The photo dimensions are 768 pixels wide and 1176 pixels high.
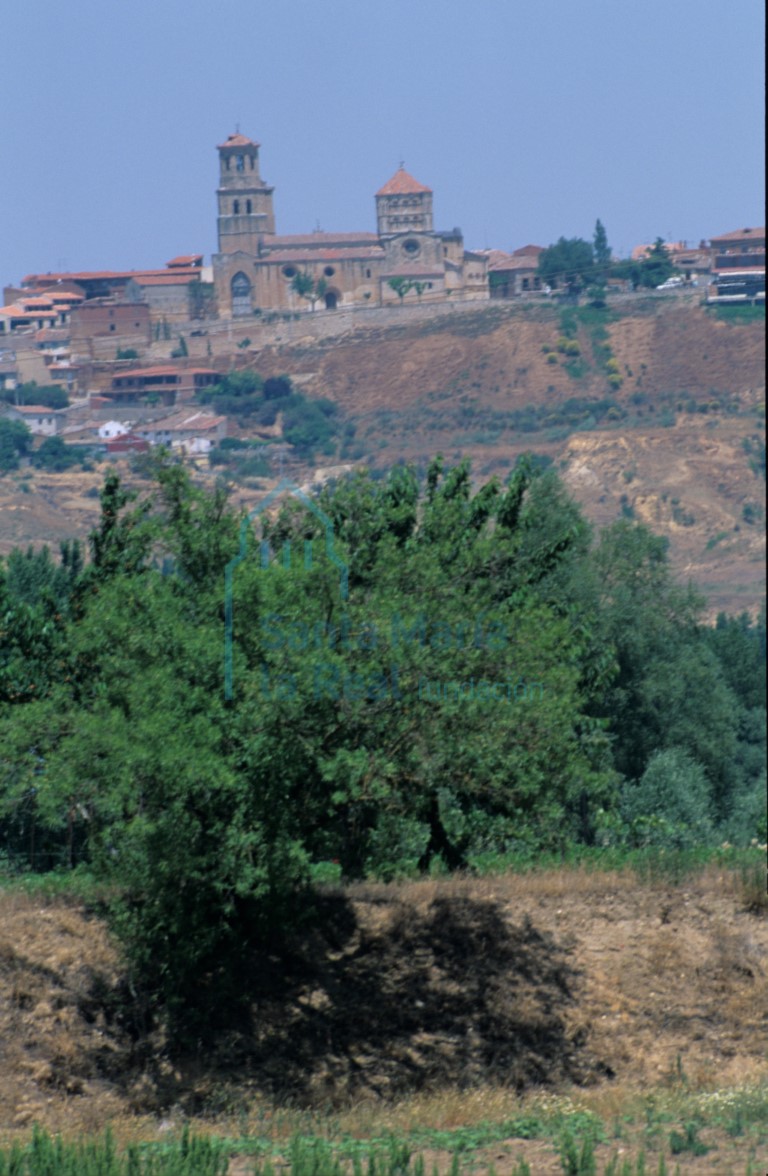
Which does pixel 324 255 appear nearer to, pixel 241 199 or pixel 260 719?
pixel 241 199

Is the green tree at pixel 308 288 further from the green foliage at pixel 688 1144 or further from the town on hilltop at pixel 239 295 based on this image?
the green foliage at pixel 688 1144

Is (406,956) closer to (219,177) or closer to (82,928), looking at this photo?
(82,928)

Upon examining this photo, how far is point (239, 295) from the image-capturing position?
12950cm

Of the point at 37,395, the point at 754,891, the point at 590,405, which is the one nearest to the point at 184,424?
the point at 37,395

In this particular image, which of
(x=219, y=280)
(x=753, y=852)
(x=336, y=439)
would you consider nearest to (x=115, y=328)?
(x=219, y=280)

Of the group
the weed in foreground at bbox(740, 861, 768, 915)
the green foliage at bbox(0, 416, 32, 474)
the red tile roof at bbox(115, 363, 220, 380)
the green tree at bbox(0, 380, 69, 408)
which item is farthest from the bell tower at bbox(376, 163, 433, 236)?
the weed in foreground at bbox(740, 861, 768, 915)

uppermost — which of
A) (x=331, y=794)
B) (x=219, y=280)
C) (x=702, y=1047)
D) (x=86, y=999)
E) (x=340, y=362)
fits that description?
(x=219, y=280)

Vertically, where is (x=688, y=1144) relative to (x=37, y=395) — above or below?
below

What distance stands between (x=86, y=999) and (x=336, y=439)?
87.9 meters

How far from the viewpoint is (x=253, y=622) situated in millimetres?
11773

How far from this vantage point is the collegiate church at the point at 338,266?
12706cm

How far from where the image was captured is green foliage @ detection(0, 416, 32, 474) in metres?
66.5

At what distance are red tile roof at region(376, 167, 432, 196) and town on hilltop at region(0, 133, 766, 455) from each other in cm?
13

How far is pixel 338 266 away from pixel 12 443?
60.7 meters
